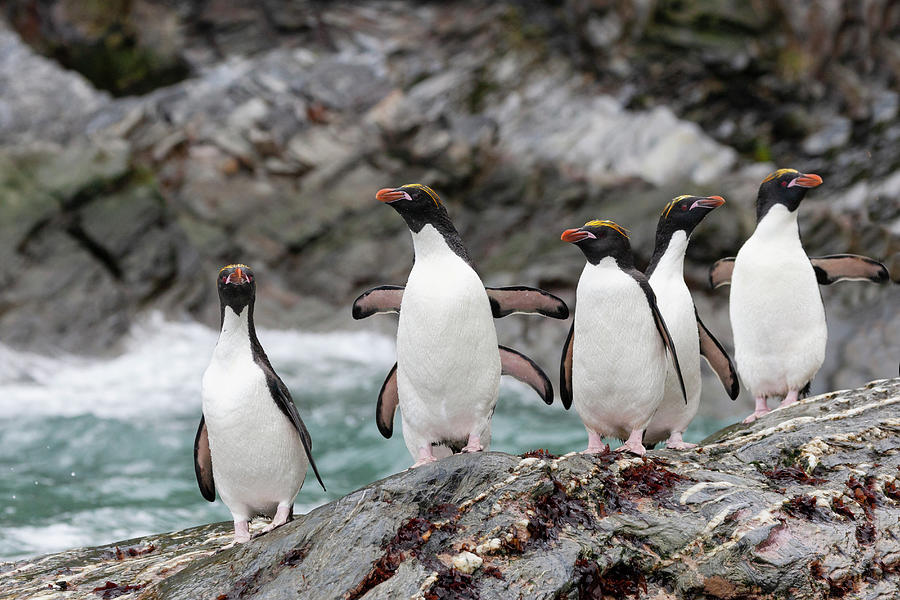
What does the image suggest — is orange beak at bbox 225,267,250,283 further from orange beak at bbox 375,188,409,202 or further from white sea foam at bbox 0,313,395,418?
white sea foam at bbox 0,313,395,418

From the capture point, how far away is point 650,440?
4.62 metres

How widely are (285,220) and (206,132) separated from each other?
6.94 feet

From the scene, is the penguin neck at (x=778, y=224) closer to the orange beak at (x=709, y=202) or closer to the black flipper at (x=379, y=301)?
the orange beak at (x=709, y=202)

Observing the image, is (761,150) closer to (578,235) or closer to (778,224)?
(778,224)

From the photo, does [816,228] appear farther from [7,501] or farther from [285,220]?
[7,501]

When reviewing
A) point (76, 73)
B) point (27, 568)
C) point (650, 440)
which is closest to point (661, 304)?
point (650, 440)

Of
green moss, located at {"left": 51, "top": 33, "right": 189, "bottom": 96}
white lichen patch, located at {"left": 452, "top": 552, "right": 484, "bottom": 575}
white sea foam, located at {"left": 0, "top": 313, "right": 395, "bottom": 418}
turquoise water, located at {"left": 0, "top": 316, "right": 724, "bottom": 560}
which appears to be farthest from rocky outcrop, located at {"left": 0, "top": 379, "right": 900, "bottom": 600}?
green moss, located at {"left": 51, "top": 33, "right": 189, "bottom": 96}

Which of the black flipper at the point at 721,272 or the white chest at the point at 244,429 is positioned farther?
the black flipper at the point at 721,272

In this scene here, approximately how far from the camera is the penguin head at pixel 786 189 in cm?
494

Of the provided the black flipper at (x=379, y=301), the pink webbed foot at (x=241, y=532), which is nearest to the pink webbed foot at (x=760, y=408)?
the black flipper at (x=379, y=301)

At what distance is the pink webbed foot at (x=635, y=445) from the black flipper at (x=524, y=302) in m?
0.61

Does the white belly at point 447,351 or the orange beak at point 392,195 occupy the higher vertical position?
the orange beak at point 392,195

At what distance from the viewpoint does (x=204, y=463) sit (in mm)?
4211

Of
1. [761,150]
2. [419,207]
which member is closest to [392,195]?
[419,207]
